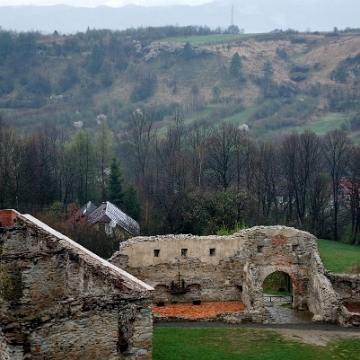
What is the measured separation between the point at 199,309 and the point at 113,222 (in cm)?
1898

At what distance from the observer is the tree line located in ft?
169

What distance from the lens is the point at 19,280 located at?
20938 mm

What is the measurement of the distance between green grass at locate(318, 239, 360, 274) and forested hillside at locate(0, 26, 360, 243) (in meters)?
3.31

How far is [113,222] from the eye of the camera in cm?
4691

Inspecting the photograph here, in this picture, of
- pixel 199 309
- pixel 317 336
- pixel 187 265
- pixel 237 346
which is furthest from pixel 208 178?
pixel 237 346

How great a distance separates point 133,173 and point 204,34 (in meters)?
86.8

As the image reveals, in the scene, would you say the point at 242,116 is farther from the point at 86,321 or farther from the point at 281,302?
the point at 86,321

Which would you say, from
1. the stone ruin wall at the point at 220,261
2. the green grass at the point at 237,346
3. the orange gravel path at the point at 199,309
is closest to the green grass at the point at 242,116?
the stone ruin wall at the point at 220,261

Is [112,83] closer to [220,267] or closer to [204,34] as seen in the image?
[204,34]

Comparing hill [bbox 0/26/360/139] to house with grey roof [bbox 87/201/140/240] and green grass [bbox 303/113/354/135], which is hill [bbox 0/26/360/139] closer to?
green grass [bbox 303/113/354/135]

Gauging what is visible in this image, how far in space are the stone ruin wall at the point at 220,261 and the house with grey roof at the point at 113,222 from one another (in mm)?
14623

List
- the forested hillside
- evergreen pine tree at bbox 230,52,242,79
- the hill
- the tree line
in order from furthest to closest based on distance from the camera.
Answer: evergreen pine tree at bbox 230,52,242,79
the hill
the forested hillside
the tree line

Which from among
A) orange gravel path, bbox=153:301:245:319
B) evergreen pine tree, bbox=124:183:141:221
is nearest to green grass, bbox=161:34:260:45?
evergreen pine tree, bbox=124:183:141:221

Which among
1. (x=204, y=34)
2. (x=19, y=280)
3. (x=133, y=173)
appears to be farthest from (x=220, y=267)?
(x=204, y=34)
